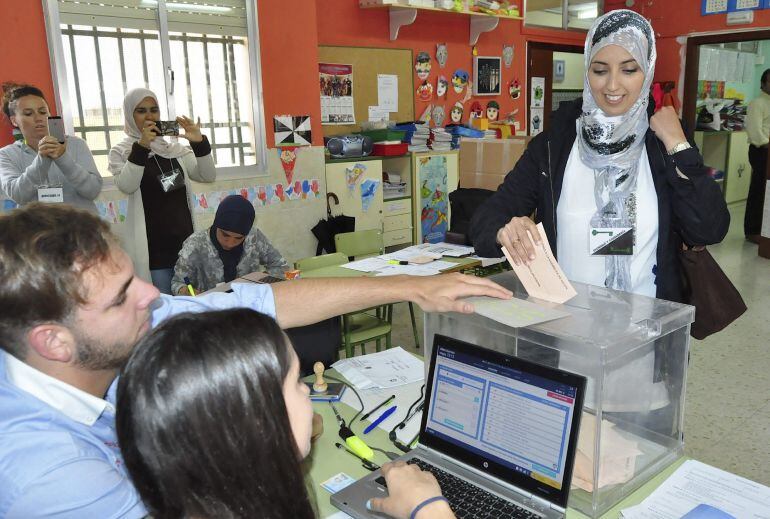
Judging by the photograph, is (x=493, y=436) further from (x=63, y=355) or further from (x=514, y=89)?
(x=514, y=89)

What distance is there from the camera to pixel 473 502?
1206 millimetres

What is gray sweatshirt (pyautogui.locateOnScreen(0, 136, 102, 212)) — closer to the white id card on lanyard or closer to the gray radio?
the white id card on lanyard

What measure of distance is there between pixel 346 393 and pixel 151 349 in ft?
3.45

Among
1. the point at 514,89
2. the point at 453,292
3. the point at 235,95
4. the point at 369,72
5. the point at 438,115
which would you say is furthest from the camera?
the point at 514,89

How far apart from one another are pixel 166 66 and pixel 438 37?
10.1 feet

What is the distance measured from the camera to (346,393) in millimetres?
1835

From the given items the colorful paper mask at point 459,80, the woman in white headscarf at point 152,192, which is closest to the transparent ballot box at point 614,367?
the woman in white headscarf at point 152,192

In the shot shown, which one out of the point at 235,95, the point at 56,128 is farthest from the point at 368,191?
the point at 56,128

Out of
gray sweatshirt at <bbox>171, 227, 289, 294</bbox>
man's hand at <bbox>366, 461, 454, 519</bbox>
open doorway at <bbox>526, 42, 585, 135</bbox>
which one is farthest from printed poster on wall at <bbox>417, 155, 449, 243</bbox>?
man's hand at <bbox>366, 461, 454, 519</bbox>

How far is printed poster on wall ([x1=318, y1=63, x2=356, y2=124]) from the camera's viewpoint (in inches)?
211

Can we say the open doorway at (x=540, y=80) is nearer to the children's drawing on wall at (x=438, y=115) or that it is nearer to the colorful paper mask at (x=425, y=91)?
the children's drawing on wall at (x=438, y=115)

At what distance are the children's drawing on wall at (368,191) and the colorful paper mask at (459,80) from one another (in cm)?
186

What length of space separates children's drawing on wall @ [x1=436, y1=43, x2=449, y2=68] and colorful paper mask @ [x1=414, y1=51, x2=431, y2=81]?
0.17m

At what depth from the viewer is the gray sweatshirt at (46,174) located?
120 inches
